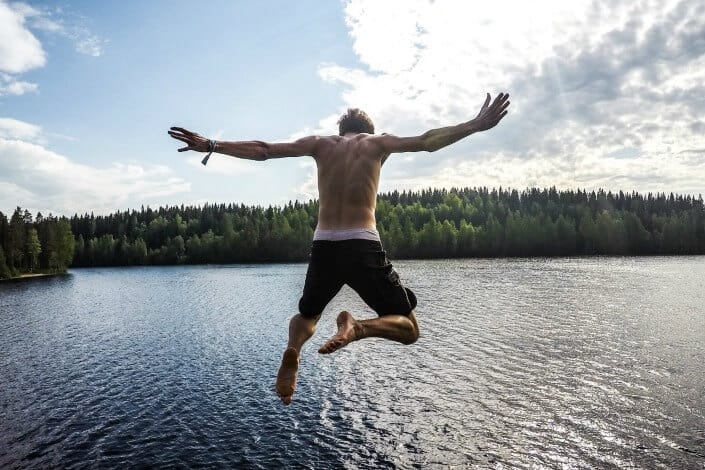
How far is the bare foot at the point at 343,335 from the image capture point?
4.68 meters

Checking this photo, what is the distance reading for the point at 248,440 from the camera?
23.6 metres

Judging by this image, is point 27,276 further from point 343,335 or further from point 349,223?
point 343,335

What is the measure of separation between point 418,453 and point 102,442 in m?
13.7

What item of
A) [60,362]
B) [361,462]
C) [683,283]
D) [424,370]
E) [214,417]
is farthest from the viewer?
[683,283]

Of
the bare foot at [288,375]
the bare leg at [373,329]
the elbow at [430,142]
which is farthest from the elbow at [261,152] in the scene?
the bare foot at [288,375]

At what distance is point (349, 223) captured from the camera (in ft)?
17.5

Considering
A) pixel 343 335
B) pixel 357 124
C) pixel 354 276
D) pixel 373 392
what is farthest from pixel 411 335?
pixel 373 392

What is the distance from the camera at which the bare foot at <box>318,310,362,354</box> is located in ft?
15.3

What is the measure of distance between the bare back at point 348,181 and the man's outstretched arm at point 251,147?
0.64ft

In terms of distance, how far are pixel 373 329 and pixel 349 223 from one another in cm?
106

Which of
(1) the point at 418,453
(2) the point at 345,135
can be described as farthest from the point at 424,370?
(2) the point at 345,135

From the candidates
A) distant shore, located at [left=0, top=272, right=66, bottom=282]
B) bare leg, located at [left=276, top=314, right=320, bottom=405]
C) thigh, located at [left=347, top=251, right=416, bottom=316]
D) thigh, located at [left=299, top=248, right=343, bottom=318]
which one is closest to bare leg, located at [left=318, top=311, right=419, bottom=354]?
thigh, located at [left=347, top=251, right=416, bottom=316]

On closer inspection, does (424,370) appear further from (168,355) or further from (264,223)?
(264,223)

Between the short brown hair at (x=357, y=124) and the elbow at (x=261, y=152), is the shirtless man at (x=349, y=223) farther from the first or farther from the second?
the short brown hair at (x=357, y=124)
